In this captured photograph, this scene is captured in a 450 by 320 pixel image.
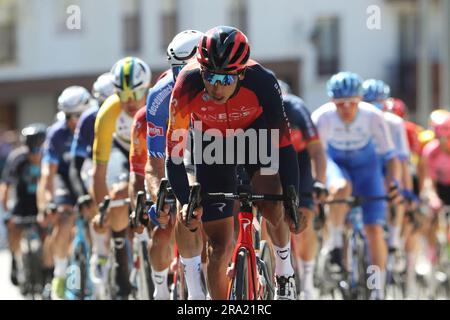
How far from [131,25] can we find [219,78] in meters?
26.7

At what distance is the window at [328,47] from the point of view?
35.6 metres

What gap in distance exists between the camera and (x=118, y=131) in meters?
10.6

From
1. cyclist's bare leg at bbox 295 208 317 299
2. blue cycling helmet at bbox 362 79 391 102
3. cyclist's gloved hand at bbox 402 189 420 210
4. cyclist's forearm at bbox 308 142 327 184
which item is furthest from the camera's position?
blue cycling helmet at bbox 362 79 391 102

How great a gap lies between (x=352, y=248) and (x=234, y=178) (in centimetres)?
351

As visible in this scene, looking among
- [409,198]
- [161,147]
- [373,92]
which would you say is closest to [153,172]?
[161,147]

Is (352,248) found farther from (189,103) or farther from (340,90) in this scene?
(189,103)

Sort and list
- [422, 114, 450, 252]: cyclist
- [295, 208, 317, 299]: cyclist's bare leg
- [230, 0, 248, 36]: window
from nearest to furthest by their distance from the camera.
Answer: [295, 208, 317, 299]: cyclist's bare leg, [422, 114, 450, 252]: cyclist, [230, 0, 248, 36]: window

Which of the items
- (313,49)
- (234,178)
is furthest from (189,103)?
(313,49)

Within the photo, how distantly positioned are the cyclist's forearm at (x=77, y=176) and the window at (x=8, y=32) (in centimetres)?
2132

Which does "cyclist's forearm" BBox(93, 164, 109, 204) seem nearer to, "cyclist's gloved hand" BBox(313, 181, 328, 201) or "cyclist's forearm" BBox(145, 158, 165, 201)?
"cyclist's forearm" BBox(145, 158, 165, 201)

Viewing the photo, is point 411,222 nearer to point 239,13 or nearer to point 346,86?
point 346,86

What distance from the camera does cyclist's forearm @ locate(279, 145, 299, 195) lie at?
780cm

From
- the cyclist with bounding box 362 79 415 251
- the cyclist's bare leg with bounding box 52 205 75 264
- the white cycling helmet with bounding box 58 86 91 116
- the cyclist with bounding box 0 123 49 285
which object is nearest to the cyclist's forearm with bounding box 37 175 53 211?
the cyclist's bare leg with bounding box 52 205 75 264

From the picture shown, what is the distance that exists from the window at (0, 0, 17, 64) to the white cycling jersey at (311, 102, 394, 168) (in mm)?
22625
